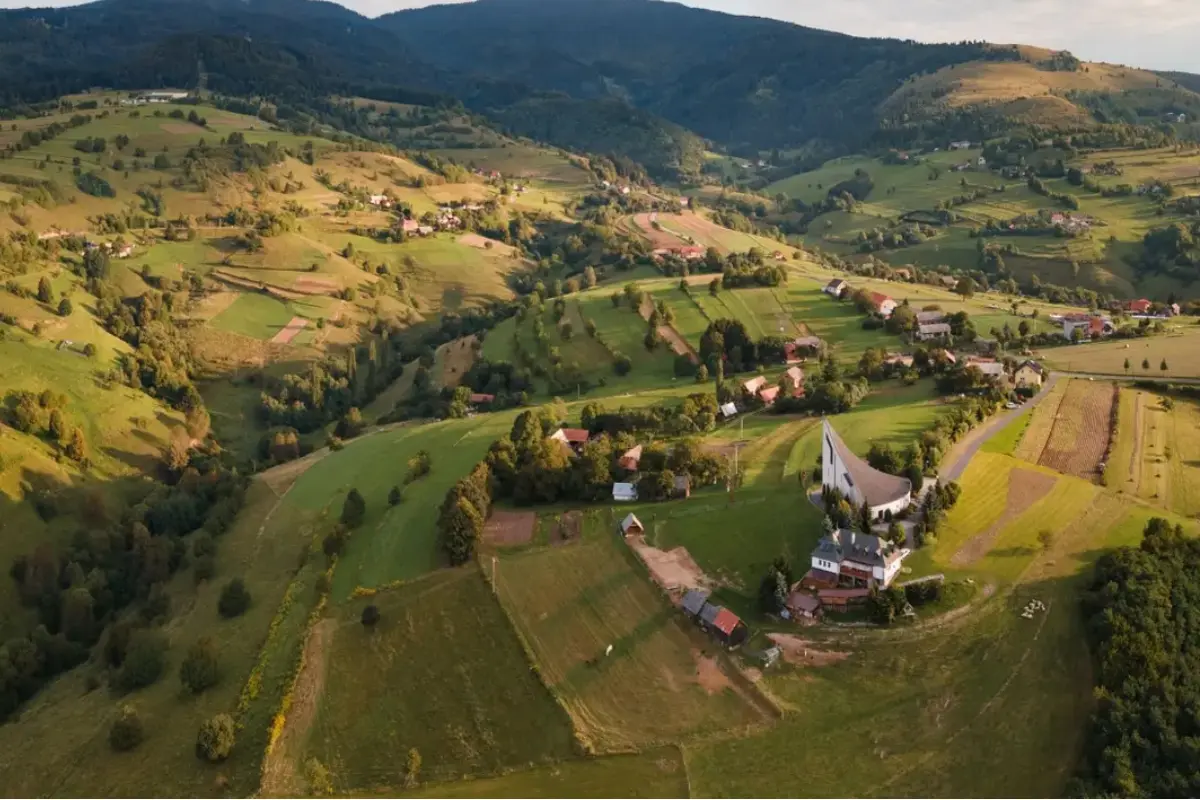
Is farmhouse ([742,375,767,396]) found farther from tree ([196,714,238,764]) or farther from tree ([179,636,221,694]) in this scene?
tree ([196,714,238,764])

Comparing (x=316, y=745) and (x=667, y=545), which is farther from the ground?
(x=667, y=545)

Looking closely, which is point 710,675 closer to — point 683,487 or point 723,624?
point 723,624

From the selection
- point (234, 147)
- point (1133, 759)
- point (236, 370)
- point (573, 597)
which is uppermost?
point (234, 147)

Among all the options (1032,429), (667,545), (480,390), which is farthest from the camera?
(480,390)

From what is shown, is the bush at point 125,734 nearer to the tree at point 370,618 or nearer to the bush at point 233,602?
the bush at point 233,602

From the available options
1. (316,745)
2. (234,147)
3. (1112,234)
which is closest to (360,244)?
(234,147)

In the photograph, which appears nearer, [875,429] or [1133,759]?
[1133,759]

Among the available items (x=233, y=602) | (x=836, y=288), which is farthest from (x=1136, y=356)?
(x=233, y=602)

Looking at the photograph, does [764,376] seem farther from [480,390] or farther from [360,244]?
[360,244]
